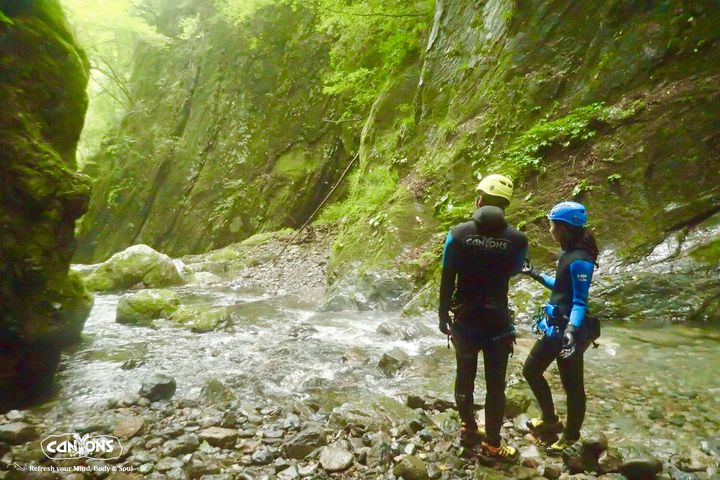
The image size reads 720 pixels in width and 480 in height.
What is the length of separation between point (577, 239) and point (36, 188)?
5.64 meters

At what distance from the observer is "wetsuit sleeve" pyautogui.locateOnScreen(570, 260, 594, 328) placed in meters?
2.81

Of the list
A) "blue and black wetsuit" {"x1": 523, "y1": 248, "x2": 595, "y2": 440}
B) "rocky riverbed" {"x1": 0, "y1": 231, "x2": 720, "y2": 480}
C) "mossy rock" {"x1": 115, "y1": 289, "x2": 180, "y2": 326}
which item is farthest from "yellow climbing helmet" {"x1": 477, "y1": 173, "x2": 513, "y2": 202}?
"mossy rock" {"x1": 115, "y1": 289, "x2": 180, "y2": 326}

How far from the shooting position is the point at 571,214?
2.97 m

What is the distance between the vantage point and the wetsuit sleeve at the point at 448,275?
299cm

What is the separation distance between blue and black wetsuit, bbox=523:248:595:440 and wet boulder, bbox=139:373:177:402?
3.80 m

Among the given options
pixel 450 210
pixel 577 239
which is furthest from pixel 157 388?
pixel 450 210

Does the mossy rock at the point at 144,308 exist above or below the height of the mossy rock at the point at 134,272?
below

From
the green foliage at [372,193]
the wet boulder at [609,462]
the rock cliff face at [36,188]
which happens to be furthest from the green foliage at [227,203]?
the wet boulder at [609,462]

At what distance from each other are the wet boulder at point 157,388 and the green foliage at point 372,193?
20.7ft

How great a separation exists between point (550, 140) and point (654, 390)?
5.57m

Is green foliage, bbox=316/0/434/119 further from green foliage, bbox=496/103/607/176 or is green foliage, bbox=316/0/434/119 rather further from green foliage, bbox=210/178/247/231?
green foliage, bbox=210/178/247/231

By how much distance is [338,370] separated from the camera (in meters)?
A: 5.37

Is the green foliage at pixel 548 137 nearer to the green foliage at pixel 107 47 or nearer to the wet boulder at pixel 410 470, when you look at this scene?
the wet boulder at pixel 410 470

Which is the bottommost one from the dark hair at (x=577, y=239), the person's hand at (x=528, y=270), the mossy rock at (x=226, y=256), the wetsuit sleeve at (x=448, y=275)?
the wetsuit sleeve at (x=448, y=275)
